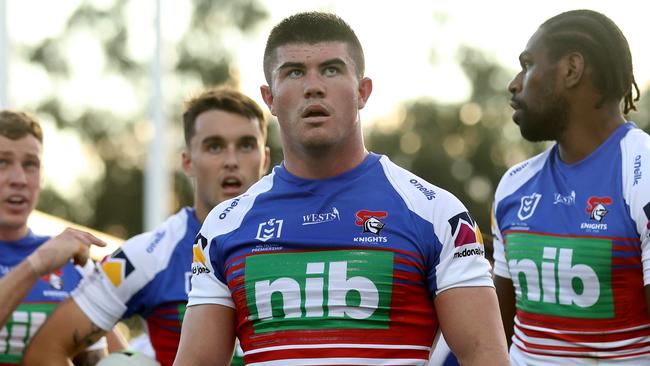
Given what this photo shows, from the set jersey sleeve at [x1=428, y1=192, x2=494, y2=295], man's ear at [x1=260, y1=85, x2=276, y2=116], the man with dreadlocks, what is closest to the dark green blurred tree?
the man with dreadlocks

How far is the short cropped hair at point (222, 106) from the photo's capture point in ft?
23.7

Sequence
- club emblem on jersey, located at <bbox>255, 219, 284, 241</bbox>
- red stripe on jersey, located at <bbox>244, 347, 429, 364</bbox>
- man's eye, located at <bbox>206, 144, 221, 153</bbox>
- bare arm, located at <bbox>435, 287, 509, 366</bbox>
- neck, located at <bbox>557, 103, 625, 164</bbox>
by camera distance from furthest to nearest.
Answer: man's eye, located at <bbox>206, 144, 221, 153</bbox>, neck, located at <bbox>557, 103, 625, 164</bbox>, club emblem on jersey, located at <bbox>255, 219, 284, 241</bbox>, red stripe on jersey, located at <bbox>244, 347, 429, 364</bbox>, bare arm, located at <bbox>435, 287, 509, 366</bbox>

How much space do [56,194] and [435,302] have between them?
2965 cm

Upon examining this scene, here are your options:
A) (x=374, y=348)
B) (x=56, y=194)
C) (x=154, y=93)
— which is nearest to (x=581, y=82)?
(x=374, y=348)

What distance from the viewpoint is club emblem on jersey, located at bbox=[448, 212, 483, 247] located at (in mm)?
4645

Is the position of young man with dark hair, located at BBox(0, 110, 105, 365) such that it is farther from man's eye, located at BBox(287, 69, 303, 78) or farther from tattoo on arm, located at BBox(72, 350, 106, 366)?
man's eye, located at BBox(287, 69, 303, 78)

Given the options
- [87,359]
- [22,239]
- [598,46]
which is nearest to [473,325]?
[598,46]

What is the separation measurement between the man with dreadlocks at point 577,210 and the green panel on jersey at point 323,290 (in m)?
1.44

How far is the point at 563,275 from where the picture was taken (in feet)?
19.2

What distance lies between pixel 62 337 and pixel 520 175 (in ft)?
7.85

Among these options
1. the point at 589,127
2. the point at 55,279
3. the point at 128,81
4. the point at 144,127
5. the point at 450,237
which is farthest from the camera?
the point at 144,127

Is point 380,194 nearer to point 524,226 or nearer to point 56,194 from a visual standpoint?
point 524,226

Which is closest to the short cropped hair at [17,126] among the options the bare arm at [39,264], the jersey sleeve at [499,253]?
the bare arm at [39,264]

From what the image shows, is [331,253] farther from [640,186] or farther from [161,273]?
[161,273]
